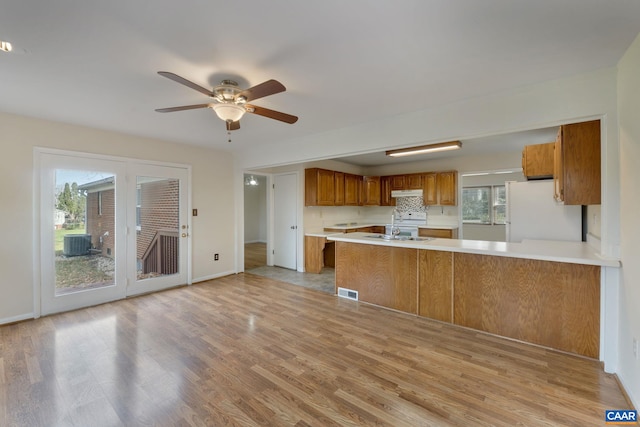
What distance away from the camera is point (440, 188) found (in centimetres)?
580

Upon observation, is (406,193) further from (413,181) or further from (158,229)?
(158,229)

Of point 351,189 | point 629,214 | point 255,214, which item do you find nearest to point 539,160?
point 629,214

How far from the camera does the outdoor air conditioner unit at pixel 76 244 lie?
345 centimetres

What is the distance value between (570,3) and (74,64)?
10.6ft

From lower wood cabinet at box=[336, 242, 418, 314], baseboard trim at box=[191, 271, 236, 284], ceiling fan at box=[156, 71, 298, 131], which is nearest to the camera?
ceiling fan at box=[156, 71, 298, 131]

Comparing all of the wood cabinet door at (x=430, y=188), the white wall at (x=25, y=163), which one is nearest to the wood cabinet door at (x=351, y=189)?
the wood cabinet door at (x=430, y=188)

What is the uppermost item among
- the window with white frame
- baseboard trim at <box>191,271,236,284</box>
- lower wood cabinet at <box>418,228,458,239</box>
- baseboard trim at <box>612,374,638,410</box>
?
the window with white frame

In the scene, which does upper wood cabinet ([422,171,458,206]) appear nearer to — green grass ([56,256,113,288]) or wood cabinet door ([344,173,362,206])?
wood cabinet door ([344,173,362,206])

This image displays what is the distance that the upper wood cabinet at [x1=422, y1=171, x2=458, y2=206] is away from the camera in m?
5.68

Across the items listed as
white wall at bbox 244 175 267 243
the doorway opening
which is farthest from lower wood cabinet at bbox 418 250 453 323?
white wall at bbox 244 175 267 243

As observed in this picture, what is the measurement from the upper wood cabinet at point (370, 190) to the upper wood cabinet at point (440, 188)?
3.67ft

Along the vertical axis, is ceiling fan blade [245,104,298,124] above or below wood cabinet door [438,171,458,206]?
above

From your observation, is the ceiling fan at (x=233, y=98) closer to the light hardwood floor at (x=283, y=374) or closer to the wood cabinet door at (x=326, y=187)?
the light hardwood floor at (x=283, y=374)

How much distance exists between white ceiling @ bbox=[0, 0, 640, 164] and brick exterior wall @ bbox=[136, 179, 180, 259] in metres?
1.56
